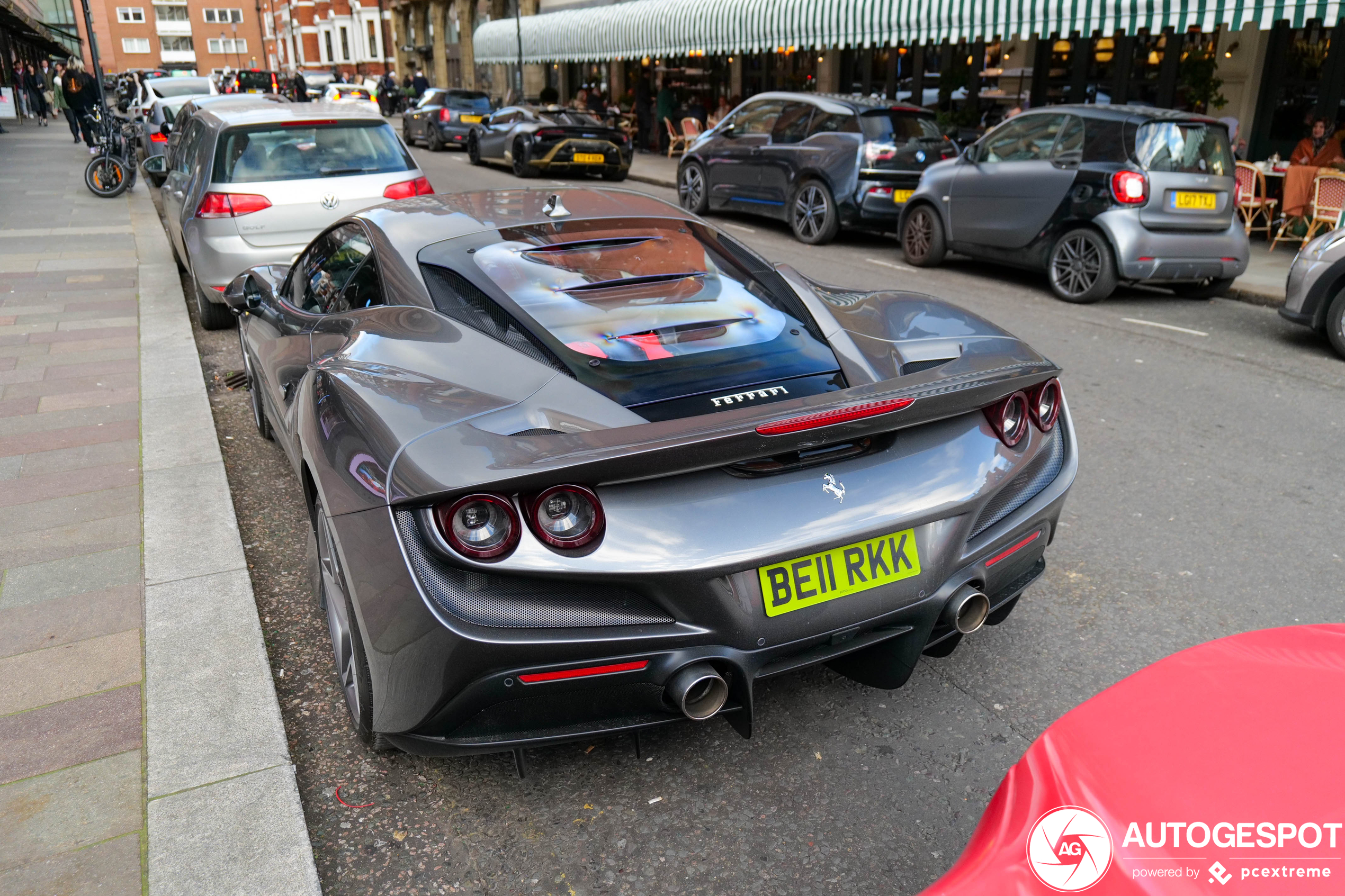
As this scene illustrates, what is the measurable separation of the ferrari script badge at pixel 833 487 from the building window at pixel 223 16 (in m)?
125

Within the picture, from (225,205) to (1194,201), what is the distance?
25.5 feet

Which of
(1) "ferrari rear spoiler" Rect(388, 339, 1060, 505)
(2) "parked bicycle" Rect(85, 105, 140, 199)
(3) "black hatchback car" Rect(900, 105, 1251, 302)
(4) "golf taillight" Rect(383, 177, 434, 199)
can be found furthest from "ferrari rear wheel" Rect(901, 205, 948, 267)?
(2) "parked bicycle" Rect(85, 105, 140, 199)

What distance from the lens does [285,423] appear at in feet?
11.4

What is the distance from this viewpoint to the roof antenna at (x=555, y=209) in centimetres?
352

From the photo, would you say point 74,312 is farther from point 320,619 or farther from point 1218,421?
point 1218,421

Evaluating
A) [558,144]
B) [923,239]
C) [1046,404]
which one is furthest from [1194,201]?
[558,144]

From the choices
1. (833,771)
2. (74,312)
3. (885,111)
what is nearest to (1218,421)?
(833,771)

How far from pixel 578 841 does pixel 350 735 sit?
83cm

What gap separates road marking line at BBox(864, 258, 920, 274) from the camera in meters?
10.4

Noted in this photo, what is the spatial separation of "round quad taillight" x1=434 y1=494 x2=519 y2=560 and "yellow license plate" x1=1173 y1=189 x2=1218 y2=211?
8.12 metres

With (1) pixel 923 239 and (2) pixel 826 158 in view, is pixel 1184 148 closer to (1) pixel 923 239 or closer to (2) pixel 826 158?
(1) pixel 923 239

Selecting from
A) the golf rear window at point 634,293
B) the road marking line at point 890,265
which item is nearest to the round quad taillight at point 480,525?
the golf rear window at point 634,293

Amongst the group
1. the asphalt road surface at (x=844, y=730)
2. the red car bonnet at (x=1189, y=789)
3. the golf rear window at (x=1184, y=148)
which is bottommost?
the asphalt road surface at (x=844, y=730)

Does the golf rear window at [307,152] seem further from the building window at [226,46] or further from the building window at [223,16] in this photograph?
the building window at [223,16]
